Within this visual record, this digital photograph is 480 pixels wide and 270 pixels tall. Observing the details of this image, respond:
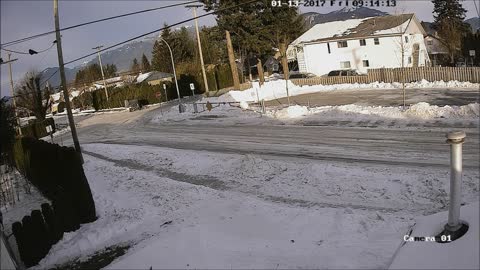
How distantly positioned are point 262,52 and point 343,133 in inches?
1115

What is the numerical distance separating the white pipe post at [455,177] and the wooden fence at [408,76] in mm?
8881

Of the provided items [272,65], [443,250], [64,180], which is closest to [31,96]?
[64,180]

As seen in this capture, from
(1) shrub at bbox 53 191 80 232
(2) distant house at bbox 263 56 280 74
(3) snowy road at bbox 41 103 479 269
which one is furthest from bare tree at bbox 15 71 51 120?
(2) distant house at bbox 263 56 280 74

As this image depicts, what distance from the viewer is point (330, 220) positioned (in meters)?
7.16

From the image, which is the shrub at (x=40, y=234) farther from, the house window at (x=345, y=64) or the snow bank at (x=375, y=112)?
the house window at (x=345, y=64)

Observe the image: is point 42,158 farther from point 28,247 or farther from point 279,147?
point 279,147

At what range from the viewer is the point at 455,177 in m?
3.44

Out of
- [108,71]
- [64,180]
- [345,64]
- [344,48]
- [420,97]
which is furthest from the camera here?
[108,71]

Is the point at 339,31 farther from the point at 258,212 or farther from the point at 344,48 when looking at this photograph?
the point at 258,212

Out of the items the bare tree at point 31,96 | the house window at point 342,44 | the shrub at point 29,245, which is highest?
the house window at point 342,44

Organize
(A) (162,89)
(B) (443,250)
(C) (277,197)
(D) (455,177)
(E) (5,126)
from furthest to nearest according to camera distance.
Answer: (A) (162,89), (E) (5,126), (C) (277,197), (D) (455,177), (B) (443,250)

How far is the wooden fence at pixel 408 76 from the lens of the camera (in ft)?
50.0

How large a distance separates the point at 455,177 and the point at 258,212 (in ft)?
17.7

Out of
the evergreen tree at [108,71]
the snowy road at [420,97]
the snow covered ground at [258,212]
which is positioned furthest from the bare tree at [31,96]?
the evergreen tree at [108,71]
